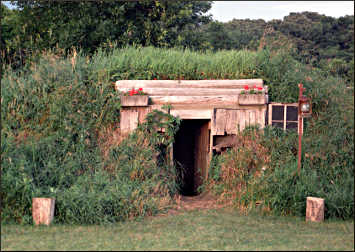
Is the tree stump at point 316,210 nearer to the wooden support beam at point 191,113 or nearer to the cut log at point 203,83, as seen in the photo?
the wooden support beam at point 191,113

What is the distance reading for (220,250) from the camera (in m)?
5.84

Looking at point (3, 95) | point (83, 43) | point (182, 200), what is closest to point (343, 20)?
point (83, 43)

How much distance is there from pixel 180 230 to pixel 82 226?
161 cm

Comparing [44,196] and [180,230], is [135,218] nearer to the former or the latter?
[180,230]

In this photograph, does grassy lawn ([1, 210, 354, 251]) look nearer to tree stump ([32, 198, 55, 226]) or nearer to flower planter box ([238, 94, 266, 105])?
tree stump ([32, 198, 55, 226])

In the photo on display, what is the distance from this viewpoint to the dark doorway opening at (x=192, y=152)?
11081mm

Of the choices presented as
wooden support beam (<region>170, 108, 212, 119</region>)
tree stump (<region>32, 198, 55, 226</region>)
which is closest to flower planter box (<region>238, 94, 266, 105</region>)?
wooden support beam (<region>170, 108, 212, 119</region>)

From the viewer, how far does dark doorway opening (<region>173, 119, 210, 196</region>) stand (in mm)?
11081

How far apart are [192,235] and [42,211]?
2483 mm

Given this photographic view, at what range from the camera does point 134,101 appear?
945 cm

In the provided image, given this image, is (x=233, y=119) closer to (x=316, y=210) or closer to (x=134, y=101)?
(x=134, y=101)

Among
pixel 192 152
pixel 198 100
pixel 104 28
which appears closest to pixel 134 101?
pixel 198 100

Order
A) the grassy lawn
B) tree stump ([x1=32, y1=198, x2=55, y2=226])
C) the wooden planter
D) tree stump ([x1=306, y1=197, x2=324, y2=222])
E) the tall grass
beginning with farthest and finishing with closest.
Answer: the wooden planter → the tall grass → tree stump ([x1=306, y1=197, x2=324, y2=222]) → tree stump ([x1=32, y1=198, x2=55, y2=226]) → the grassy lawn

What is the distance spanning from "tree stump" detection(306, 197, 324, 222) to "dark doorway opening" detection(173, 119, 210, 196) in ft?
11.4
